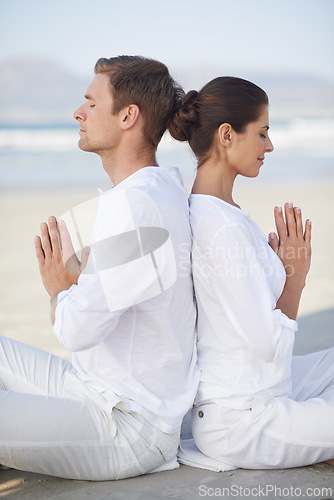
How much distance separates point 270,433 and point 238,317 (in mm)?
Result: 469

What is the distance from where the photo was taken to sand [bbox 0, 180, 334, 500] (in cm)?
252

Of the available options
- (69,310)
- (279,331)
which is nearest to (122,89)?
(69,310)

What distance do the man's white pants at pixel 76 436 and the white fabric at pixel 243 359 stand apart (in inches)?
9.6

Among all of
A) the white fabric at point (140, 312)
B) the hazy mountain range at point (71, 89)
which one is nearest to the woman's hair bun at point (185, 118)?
the white fabric at point (140, 312)

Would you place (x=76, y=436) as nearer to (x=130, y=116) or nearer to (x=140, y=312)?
(x=140, y=312)

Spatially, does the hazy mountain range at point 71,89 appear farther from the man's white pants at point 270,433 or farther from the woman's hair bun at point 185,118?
the man's white pants at point 270,433

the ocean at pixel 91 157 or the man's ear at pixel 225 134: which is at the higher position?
the ocean at pixel 91 157

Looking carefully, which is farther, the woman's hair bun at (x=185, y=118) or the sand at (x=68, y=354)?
the woman's hair bun at (x=185, y=118)

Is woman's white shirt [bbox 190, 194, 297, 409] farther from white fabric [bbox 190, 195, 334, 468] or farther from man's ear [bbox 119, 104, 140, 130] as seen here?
man's ear [bbox 119, 104, 140, 130]

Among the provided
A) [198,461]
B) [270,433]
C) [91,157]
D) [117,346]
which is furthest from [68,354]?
[91,157]

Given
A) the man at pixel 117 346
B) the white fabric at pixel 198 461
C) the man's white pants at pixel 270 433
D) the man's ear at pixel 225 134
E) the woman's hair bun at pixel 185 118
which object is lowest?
the white fabric at pixel 198 461

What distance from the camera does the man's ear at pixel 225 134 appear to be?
2768 millimetres

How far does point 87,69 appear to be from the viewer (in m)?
25.6

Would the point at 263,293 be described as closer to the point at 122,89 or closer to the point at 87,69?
the point at 122,89
